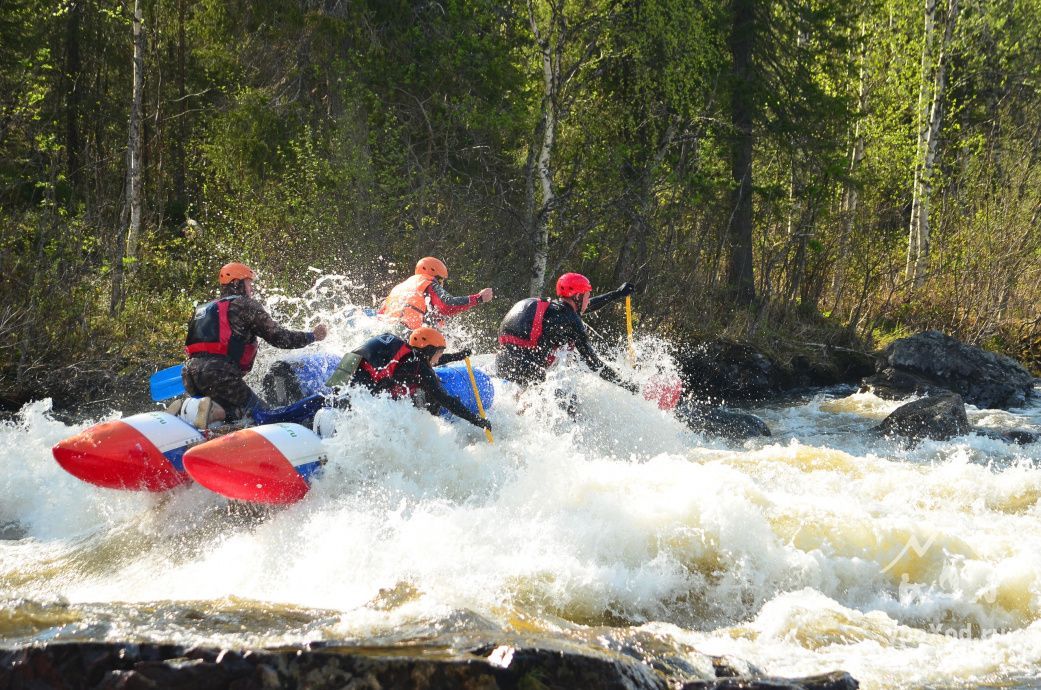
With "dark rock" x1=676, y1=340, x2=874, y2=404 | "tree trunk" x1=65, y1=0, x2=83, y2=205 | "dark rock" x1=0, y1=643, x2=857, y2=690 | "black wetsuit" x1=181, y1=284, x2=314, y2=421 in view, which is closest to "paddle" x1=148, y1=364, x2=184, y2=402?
"black wetsuit" x1=181, y1=284, x2=314, y2=421

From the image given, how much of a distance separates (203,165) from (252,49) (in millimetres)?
1953

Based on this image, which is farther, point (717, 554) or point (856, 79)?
point (856, 79)

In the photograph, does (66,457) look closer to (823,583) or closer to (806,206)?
(823,583)

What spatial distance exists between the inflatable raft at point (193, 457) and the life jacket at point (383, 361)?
2.56 feet

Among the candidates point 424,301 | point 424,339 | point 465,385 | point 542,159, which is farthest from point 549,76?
point 424,339

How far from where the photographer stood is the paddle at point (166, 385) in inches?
307

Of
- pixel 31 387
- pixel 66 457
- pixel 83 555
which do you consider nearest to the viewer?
pixel 83 555

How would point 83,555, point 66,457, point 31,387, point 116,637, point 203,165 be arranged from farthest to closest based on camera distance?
point 203,165, point 31,387, point 66,457, point 83,555, point 116,637

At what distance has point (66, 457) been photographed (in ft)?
21.2

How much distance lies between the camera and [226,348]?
7258 millimetres

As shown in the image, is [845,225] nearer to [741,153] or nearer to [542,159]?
[741,153]

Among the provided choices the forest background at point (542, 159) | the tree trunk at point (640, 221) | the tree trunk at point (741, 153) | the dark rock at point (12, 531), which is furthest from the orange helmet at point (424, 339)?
the tree trunk at point (741, 153)

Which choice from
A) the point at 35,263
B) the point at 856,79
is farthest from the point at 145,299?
the point at 856,79

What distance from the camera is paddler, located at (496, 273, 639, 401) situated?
8914mm
